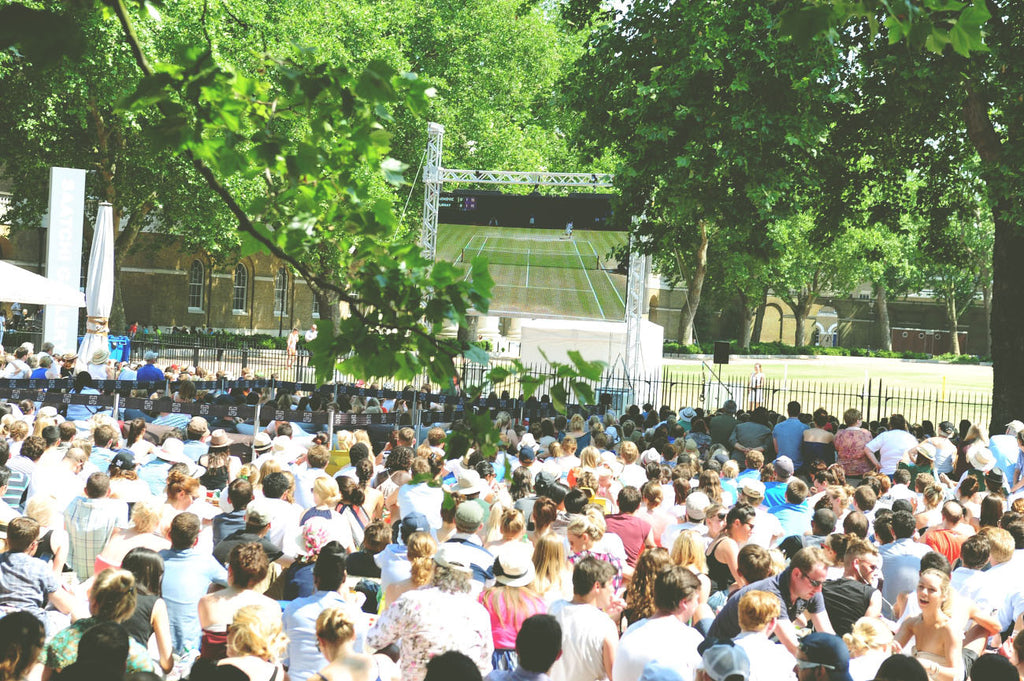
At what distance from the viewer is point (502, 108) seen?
44344mm

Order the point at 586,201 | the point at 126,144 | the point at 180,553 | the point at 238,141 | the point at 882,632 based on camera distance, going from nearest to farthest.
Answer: the point at 238,141 < the point at 882,632 < the point at 180,553 < the point at 586,201 < the point at 126,144

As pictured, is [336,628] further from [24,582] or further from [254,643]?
[24,582]

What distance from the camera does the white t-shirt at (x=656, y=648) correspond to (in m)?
4.83

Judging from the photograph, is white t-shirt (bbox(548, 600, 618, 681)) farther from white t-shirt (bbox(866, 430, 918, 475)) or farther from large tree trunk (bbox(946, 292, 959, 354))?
large tree trunk (bbox(946, 292, 959, 354))

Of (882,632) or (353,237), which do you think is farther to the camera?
(882,632)

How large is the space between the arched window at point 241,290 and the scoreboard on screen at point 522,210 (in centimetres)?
3239

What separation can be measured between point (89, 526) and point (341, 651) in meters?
3.36

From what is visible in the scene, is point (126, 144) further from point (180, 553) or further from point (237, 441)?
point (180, 553)

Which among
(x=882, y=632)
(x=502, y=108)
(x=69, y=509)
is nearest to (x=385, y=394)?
(x=69, y=509)

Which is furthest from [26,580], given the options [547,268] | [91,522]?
[547,268]

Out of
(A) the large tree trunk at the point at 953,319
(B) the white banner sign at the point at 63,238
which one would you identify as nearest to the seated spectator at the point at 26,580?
(B) the white banner sign at the point at 63,238

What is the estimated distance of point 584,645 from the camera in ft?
17.0

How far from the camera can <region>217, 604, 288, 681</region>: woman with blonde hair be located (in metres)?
4.55

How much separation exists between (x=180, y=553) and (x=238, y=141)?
3.31 metres
